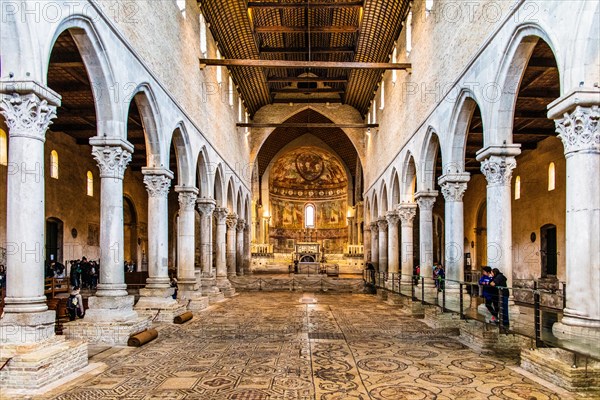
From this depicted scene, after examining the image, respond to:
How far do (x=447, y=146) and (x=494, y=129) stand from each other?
12.5 ft

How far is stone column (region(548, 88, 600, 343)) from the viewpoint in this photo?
26.2ft

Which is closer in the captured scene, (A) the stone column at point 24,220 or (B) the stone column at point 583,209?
(B) the stone column at point 583,209

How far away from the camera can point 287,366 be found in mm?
9641

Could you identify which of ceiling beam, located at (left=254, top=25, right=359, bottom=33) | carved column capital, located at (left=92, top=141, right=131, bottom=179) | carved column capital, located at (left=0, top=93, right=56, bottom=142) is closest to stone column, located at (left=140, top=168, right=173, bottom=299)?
carved column capital, located at (left=92, top=141, right=131, bottom=179)

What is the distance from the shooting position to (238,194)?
114 feet

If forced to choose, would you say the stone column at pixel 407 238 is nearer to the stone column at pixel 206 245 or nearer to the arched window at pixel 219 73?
the stone column at pixel 206 245

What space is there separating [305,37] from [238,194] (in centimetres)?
1140

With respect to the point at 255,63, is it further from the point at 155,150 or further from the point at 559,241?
the point at 559,241

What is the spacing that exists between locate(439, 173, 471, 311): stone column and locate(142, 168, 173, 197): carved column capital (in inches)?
327

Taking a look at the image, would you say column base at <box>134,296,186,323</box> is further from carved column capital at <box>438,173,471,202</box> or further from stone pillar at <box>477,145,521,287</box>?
stone pillar at <box>477,145,521,287</box>

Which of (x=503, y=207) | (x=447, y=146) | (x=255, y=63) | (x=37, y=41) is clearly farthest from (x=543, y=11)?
(x=255, y=63)

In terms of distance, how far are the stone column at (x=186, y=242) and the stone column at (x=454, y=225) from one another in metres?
9.12

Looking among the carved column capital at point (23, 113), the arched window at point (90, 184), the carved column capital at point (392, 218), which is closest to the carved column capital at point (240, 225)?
the arched window at point (90, 184)

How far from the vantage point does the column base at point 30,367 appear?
768 centimetres
